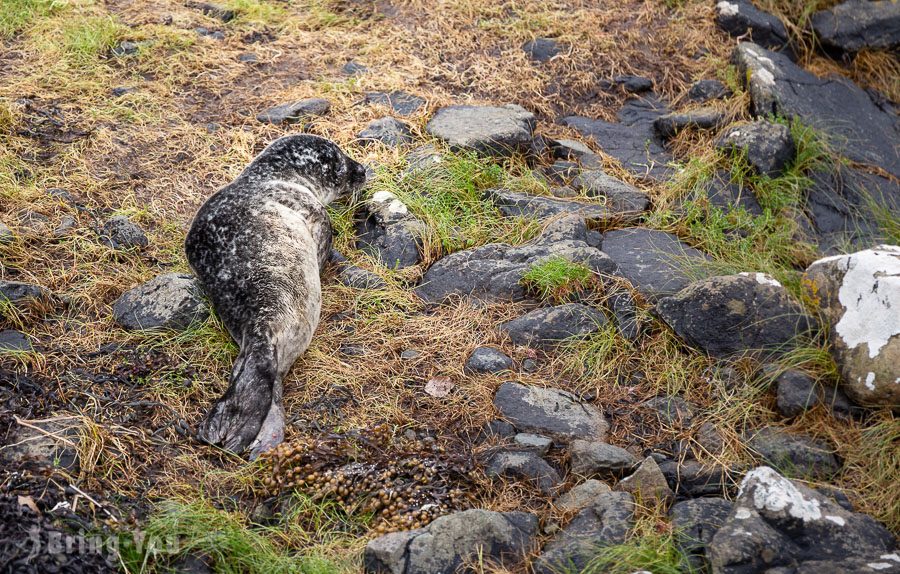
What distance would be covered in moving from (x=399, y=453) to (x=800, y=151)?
4109 millimetres

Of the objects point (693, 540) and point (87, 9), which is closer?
point (693, 540)

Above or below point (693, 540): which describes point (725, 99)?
above

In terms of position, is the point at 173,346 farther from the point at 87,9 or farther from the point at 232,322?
the point at 87,9

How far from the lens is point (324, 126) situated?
20.8 feet

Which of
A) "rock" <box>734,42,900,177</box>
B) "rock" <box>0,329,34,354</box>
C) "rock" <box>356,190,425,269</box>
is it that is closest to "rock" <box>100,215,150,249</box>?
"rock" <box>0,329,34,354</box>

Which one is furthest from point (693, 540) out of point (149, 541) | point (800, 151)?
point (800, 151)

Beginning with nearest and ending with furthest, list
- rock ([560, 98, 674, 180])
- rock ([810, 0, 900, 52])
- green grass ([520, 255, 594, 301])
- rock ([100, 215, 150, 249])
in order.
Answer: green grass ([520, 255, 594, 301]) → rock ([100, 215, 150, 249]) → rock ([560, 98, 674, 180]) → rock ([810, 0, 900, 52])

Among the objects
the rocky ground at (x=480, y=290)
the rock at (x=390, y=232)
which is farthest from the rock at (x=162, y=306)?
the rock at (x=390, y=232)

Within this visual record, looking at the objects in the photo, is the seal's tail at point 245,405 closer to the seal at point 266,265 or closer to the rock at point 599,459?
the seal at point 266,265

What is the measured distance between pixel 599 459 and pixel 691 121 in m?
3.66

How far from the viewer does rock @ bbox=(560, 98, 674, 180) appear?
6336 millimetres

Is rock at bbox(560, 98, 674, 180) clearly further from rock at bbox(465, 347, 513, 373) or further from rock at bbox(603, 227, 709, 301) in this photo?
rock at bbox(465, 347, 513, 373)

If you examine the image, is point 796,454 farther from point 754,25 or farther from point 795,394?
point 754,25

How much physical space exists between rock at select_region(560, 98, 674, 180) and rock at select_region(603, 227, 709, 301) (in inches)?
33.8
